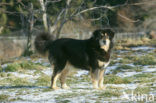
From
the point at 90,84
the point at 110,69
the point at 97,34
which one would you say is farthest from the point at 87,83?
the point at 110,69

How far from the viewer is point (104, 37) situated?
796 centimetres

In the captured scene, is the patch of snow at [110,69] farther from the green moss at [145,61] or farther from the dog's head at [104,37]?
the dog's head at [104,37]

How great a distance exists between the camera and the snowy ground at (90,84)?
6.81 metres

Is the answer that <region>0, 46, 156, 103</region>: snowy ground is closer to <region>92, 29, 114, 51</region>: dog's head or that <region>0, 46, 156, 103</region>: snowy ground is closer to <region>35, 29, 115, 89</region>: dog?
<region>35, 29, 115, 89</region>: dog

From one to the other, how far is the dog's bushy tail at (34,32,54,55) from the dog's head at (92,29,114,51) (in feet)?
4.76

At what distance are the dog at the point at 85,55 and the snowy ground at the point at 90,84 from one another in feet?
1.55

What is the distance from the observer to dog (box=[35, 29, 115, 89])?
8141 millimetres

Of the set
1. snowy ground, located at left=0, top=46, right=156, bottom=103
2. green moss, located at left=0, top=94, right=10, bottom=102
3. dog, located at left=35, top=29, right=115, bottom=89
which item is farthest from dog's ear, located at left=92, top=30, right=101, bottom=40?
green moss, located at left=0, top=94, right=10, bottom=102

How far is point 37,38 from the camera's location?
895 cm

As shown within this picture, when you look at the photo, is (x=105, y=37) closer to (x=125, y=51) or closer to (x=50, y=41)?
(x=50, y=41)

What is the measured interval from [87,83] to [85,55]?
1.92 m

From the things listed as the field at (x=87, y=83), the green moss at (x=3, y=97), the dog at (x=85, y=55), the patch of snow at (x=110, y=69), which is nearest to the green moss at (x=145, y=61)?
the field at (x=87, y=83)

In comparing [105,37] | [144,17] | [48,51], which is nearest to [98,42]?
[105,37]

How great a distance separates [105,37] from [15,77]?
455 cm
